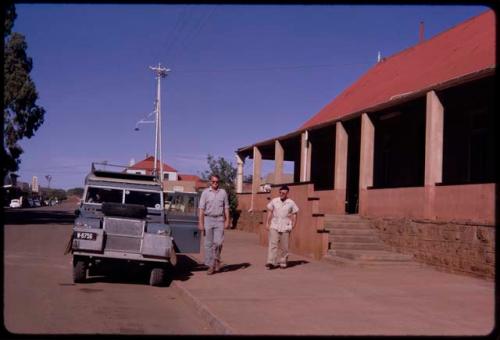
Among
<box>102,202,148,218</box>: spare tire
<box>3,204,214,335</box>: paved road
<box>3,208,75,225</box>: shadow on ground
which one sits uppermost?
<box>102,202,148,218</box>: spare tire

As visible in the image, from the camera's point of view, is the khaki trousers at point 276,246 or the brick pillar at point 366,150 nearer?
the khaki trousers at point 276,246

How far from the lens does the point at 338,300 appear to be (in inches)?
372

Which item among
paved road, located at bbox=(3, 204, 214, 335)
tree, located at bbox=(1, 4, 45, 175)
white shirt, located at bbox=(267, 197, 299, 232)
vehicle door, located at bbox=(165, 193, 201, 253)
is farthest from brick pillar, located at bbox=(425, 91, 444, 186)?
tree, located at bbox=(1, 4, 45, 175)

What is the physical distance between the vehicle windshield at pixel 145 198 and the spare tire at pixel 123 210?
1.18 meters

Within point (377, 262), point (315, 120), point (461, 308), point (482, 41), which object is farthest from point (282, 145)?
point (461, 308)

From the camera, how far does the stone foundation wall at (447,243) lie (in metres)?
11.7

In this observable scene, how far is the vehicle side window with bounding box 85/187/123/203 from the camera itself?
1279 cm

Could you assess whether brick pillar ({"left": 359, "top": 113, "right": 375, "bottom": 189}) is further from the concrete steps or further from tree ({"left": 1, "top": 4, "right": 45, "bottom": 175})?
tree ({"left": 1, "top": 4, "right": 45, "bottom": 175})

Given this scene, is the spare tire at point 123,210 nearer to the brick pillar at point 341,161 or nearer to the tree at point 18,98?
the brick pillar at point 341,161

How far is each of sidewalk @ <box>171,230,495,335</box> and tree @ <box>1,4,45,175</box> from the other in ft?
94.0

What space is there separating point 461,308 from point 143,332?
14.7 ft

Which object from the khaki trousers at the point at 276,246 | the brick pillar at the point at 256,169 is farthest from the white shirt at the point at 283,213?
the brick pillar at the point at 256,169

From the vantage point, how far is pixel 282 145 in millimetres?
26406

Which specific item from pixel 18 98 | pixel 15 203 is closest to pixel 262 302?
pixel 18 98
